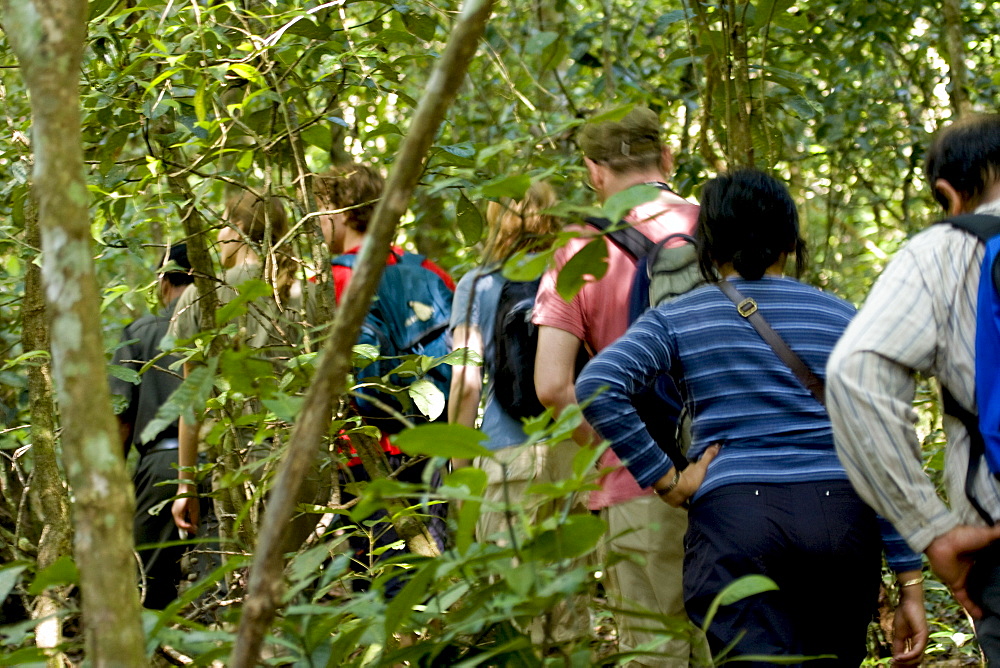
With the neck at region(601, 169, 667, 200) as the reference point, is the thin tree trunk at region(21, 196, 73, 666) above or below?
below

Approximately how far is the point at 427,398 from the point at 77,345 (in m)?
1.32

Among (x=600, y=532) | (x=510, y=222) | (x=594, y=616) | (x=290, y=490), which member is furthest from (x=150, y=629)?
(x=594, y=616)

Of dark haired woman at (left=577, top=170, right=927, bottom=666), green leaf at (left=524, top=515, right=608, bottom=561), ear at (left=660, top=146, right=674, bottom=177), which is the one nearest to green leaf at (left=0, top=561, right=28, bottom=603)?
green leaf at (left=524, top=515, right=608, bottom=561)

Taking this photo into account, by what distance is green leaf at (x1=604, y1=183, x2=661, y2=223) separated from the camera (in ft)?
4.30

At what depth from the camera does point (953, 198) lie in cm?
209

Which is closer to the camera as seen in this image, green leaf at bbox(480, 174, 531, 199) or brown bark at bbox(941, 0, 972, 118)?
green leaf at bbox(480, 174, 531, 199)

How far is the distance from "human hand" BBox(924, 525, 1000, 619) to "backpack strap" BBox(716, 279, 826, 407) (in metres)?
0.45

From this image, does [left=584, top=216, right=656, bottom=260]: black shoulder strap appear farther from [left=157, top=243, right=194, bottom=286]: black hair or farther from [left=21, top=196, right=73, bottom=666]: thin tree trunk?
[left=157, top=243, right=194, bottom=286]: black hair

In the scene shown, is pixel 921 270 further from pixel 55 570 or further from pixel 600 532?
pixel 55 570

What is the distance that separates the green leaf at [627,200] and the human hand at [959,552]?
1030 mm

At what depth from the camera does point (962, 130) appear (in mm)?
2053

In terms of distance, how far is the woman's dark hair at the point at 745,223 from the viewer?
2.39 m

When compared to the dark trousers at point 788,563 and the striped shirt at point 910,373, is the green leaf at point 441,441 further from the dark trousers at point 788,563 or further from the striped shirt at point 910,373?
the dark trousers at point 788,563

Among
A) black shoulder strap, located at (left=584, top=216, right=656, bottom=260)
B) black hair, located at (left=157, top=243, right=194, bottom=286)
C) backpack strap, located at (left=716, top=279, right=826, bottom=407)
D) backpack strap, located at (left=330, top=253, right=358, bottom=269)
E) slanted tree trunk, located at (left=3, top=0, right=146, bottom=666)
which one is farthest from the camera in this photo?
black hair, located at (left=157, top=243, right=194, bottom=286)
